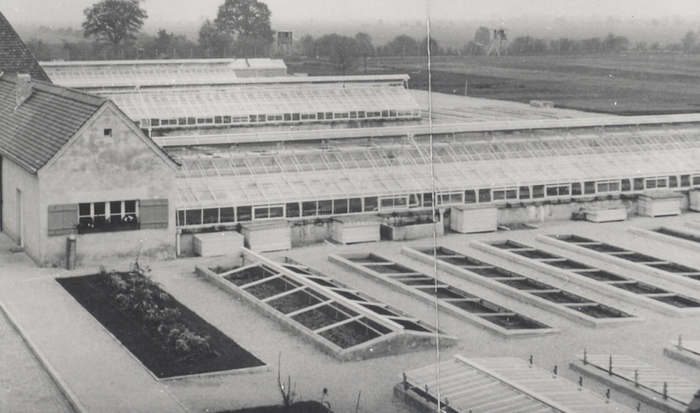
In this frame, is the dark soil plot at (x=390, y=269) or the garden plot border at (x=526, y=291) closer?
the garden plot border at (x=526, y=291)

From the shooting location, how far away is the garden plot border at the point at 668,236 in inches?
1401

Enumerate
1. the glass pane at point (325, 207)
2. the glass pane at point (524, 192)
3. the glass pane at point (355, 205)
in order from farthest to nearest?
the glass pane at point (524, 192)
the glass pane at point (355, 205)
the glass pane at point (325, 207)

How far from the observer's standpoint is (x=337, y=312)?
2695 centimetres

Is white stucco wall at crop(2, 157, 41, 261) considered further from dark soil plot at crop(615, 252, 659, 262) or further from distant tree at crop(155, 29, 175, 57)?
distant tree at crop(155, 29, 175, 57)

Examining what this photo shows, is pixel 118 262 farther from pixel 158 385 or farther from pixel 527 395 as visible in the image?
pixel 527 395

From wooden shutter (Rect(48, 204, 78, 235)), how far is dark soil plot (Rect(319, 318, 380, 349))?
1082cm

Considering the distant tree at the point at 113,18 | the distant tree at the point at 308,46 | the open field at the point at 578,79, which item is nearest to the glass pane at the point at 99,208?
the open field at the point at 578,79

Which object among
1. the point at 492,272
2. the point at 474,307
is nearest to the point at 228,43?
the point at 492,272

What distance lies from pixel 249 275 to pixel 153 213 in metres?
4.31

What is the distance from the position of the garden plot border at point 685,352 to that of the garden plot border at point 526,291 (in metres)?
2.27

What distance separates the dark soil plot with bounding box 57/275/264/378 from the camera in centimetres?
2273

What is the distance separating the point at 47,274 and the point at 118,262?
2.30m

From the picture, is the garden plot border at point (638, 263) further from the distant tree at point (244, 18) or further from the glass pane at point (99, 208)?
the distant tree at point (244, 18)

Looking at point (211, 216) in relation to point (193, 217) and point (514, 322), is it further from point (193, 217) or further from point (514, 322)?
point (514, 322)
